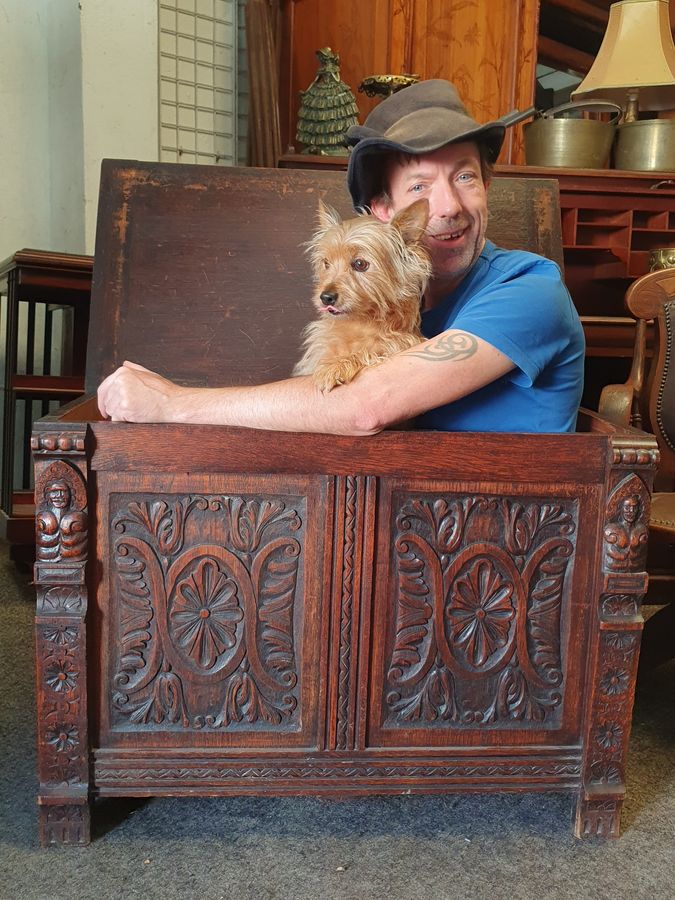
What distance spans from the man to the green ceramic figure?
5.73ft

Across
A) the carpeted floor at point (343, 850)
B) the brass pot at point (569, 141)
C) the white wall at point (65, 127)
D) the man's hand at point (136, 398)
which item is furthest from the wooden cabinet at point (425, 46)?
the carpeted floor at point (343, 850)

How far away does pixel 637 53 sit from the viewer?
341 cm

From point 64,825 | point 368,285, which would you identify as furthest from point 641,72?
point 64,825

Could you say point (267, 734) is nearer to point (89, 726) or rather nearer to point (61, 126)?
point (89, 726)

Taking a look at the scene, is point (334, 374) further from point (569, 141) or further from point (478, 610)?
point (569, 141)

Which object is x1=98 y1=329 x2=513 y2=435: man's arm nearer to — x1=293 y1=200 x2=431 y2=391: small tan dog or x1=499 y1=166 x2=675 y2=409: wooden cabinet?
x1=293 y1=200 x2=431 y2=391: small tan dog

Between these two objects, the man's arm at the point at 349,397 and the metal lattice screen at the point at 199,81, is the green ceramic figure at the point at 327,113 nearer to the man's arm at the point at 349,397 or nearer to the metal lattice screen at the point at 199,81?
the metal lattice screen at the point at 199,81

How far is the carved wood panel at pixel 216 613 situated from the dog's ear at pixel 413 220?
0.46 meters

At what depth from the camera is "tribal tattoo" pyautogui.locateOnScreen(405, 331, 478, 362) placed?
1415 mm

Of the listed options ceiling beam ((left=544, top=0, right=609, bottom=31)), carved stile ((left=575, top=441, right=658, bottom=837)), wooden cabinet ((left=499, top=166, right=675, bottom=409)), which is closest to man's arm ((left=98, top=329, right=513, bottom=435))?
carved stile ((left=575, top=441, right=658, bottom=837))

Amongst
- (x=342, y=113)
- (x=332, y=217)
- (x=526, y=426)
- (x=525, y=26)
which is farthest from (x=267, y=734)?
(x=525, y=26)

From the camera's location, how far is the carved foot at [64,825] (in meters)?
1.48

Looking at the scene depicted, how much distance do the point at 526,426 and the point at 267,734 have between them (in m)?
0.70

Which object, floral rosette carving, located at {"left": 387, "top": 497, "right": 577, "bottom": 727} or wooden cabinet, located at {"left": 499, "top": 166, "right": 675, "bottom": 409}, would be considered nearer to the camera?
floral rosette carving, located at {"left": 387, "top": 497, "right": 577, "bottom": 727}
